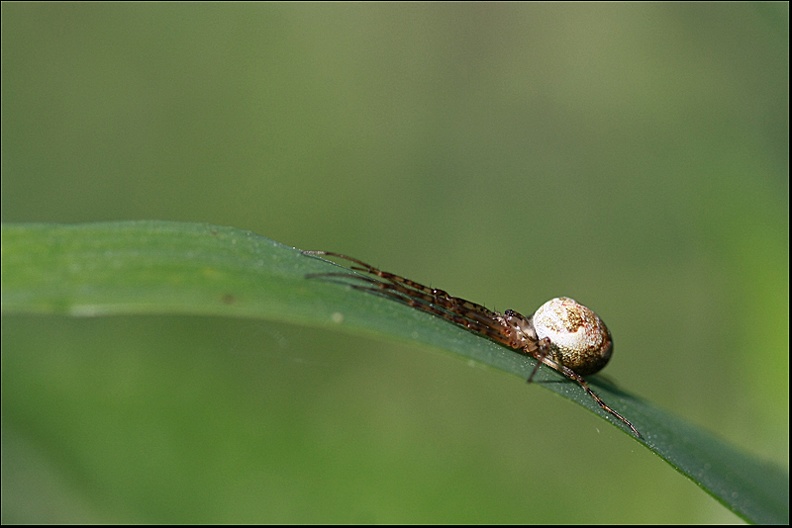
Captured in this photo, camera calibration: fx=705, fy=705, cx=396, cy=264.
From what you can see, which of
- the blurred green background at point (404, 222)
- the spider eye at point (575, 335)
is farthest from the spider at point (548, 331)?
the blurred green background at point (404, 222)

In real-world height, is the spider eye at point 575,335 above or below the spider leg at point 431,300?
below

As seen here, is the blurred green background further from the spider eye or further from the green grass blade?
the green grass blade

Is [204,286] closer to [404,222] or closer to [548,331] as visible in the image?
[548,331]

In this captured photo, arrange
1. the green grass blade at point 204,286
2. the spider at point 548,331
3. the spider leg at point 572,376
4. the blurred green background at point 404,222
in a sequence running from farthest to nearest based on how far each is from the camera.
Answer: the blurred green background at point 404,222
the spider at point 548,331
the spider leg at point 572,376
the green grass blade at point 204,286

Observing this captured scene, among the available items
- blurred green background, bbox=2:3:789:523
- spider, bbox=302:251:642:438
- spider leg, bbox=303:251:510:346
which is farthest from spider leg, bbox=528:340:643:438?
blurred green background, bbox=2:3:789:523

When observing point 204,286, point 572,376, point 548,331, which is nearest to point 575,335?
point 548,331

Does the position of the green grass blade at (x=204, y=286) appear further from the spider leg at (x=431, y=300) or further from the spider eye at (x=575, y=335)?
the spider eye at (x=575, y=335)
